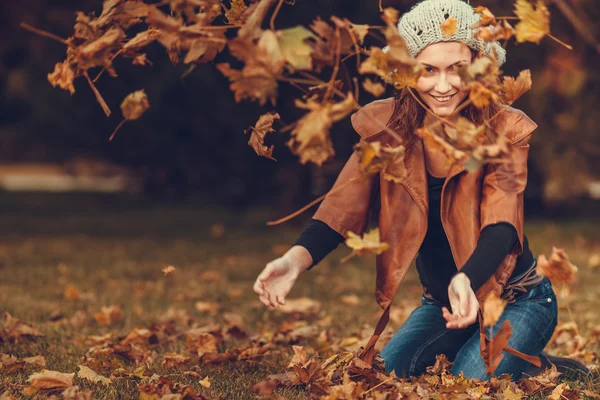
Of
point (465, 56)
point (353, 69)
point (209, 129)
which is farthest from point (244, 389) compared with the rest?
point (209, 129)

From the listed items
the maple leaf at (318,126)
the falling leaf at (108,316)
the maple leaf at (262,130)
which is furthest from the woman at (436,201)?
the falling leaf at (108,316)

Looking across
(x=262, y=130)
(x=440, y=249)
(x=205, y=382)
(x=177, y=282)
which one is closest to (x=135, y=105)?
(x=262, y=130)

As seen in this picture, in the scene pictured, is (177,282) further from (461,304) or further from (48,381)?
(461,304)

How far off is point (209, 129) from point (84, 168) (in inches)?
257

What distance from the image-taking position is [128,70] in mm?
8891

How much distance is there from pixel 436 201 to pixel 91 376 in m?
1.38

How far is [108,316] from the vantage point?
431cm

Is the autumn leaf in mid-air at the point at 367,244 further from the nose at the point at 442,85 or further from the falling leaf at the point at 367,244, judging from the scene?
the nose at the point at 442,85

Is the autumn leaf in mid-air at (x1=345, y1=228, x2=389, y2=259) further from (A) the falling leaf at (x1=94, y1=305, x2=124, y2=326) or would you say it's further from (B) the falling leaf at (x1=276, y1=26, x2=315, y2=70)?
(A) the falling leaf at (x1=94, y1=305, x2=124, y2=326)

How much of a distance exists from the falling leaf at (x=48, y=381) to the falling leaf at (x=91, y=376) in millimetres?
105

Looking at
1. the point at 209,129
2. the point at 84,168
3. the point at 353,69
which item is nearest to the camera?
the point at 353,69

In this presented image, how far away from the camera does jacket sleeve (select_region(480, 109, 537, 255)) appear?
2.46 meters

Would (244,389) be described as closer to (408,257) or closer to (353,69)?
(408,257)

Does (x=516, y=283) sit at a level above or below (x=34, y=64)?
below
